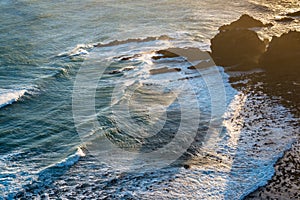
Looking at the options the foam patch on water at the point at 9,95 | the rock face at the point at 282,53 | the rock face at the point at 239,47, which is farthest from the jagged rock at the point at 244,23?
the foam patch on water at the point at 9,95

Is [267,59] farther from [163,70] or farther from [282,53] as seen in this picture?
[163,70]

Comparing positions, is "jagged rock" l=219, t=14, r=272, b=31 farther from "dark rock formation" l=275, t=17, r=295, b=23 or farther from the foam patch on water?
the foam patch on water

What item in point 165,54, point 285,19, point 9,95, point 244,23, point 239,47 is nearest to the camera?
point 9,95

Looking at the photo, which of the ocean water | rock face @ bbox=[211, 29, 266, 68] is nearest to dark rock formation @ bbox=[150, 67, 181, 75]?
the ocean water

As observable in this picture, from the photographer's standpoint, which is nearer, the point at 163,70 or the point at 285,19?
the point at 163,70

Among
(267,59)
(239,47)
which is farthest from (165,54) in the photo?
(267,59)

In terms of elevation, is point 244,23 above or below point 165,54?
above

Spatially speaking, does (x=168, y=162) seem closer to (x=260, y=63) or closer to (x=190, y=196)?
(x=190, y=196)

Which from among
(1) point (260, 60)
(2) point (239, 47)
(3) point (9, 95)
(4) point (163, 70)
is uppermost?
(2) point (239, 47)
